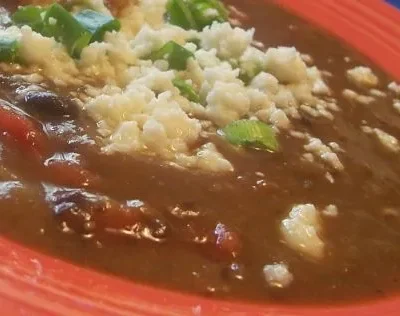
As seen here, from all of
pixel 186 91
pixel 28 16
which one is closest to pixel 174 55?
pixel 186 91

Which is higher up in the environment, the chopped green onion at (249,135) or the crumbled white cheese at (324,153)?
the crumbled white cheese at (324,153)

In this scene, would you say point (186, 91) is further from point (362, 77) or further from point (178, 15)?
point (362, 77)

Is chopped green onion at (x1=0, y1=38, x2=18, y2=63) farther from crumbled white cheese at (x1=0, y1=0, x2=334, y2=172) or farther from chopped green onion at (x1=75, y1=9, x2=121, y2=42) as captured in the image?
chopped green onion at (x1=75, y1=9, x2=121, y2=42)

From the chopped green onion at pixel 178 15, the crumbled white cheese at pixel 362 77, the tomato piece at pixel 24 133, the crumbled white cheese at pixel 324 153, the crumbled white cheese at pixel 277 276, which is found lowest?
the chopped green onion at pixel 178 15

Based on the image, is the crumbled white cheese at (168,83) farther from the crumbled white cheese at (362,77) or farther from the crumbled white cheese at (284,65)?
the crumbled white cheese at (362,77)

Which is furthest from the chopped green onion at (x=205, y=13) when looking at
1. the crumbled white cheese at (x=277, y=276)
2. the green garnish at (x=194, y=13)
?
the crumbled white cheese at (x=277, y=276)

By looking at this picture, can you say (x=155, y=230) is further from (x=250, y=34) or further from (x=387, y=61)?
(x=387, y=61)
